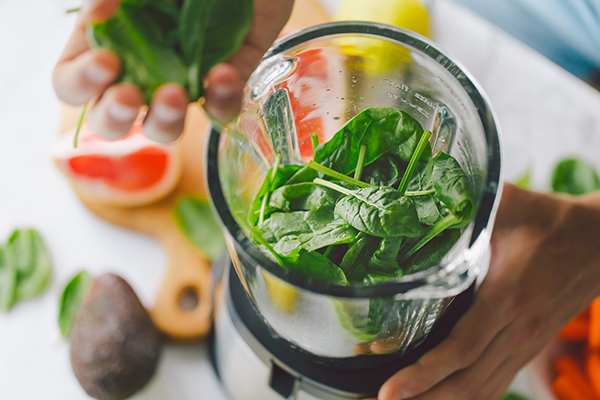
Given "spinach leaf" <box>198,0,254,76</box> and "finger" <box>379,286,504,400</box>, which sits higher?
"spinach leaf" <box>198,0,254,76</box>

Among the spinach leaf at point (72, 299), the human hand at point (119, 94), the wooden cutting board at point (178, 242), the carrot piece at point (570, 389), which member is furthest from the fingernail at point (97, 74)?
the carrot piece at point (570, 389)

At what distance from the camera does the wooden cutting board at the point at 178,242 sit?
795mm

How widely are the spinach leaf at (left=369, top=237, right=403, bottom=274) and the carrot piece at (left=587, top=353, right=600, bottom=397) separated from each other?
53 cm

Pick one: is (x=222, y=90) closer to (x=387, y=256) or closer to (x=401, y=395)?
(x=387, y=256)

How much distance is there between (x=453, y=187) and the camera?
0.44 m

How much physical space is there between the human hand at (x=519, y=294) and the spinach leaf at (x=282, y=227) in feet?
0.76

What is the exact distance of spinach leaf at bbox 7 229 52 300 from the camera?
823 millimetres

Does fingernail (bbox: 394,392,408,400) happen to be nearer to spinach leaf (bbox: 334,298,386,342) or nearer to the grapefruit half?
spinach leaf (bbox: 334,298,386,342)

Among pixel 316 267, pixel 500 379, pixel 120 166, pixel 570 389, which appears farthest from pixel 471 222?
pixel 120 166

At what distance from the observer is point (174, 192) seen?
0.89 metres

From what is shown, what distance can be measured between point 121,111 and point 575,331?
791mm

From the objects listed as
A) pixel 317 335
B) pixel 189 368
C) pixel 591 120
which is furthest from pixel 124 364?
pixel 591 120

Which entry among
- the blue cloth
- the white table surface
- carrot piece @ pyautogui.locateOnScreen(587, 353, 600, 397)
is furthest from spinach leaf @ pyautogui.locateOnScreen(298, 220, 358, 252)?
the blue cloth

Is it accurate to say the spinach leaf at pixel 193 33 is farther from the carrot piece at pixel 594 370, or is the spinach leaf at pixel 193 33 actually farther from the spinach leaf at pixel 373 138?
the carrot piece at pixel 594 370
